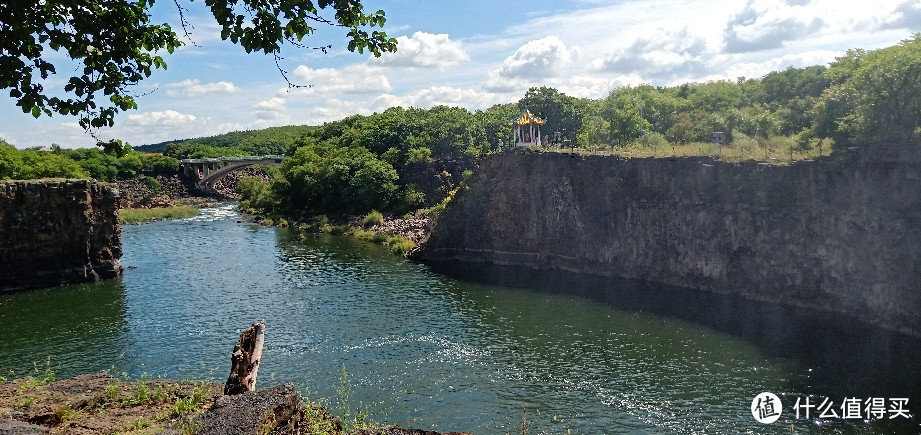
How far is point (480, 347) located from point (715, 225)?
858 inches

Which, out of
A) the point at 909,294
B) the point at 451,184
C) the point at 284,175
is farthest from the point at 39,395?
the point at 284,175

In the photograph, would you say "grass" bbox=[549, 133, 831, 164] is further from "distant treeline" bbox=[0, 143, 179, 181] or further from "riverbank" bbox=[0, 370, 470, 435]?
"distant treeline" bbox=[0, 143, 179, 181]

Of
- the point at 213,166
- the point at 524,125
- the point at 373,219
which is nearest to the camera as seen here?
the point at 524,125

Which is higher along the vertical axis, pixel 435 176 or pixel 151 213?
pixel 435 176

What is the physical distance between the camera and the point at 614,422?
85.0 feet

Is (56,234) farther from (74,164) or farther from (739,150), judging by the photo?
(739,150)

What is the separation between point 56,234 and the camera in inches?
2084

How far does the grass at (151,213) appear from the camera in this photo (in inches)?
3620

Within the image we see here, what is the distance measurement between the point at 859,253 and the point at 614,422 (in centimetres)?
2301

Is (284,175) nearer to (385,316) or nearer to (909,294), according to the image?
(385,316)

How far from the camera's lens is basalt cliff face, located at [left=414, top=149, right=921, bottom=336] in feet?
125

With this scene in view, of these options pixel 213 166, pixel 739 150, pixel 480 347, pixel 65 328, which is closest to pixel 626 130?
pixel 739 150

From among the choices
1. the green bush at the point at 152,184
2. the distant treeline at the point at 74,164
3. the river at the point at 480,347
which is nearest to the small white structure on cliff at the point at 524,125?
the river at the point at 480,347

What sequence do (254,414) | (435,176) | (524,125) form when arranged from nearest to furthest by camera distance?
(254,414)
(524,125)
(435,176)
